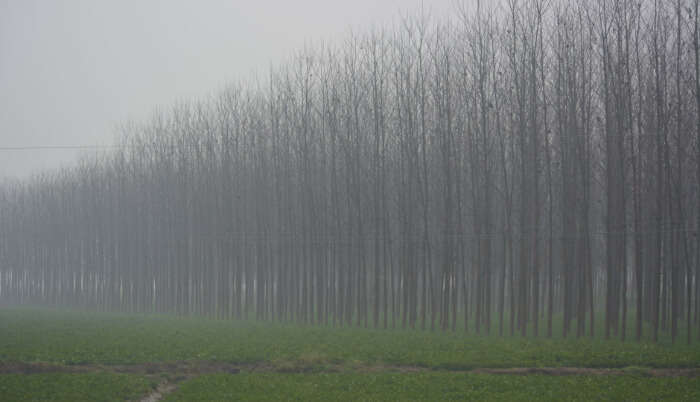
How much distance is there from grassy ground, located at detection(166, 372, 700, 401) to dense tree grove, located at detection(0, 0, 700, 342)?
8760 mm

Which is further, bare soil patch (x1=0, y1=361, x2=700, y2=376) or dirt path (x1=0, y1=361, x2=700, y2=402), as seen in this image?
bare soil patch (x1=0, y1=361, x2=700, y2=376)

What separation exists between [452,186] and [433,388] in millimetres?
22068

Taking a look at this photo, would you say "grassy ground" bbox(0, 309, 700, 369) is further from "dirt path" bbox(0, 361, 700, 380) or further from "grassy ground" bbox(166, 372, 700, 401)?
"grassy ground" bbox(166, 372, 700, 401)

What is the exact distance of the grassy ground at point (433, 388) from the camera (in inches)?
506

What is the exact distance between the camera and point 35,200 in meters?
71.6

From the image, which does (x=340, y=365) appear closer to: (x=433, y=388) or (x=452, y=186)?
(x=433, y=388)

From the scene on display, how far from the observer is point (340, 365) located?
17.6m

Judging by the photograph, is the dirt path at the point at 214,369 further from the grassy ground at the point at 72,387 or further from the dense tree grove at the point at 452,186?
the dense tree grove at the point at 452,186

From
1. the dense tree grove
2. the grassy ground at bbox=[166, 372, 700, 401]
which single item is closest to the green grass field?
the grassy ground at bbox=[166, 372, 700, 401]

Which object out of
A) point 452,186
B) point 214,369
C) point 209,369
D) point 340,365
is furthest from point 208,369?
point 452,186

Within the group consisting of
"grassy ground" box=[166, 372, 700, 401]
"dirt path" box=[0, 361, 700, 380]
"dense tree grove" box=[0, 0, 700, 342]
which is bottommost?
"dirt path" box=[0, 361, 700, 380]

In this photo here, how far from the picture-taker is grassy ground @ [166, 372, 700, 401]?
506 inches

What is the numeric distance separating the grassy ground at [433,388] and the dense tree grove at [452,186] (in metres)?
8.76

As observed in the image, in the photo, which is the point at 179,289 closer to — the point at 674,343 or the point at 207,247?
the point at 207,247
